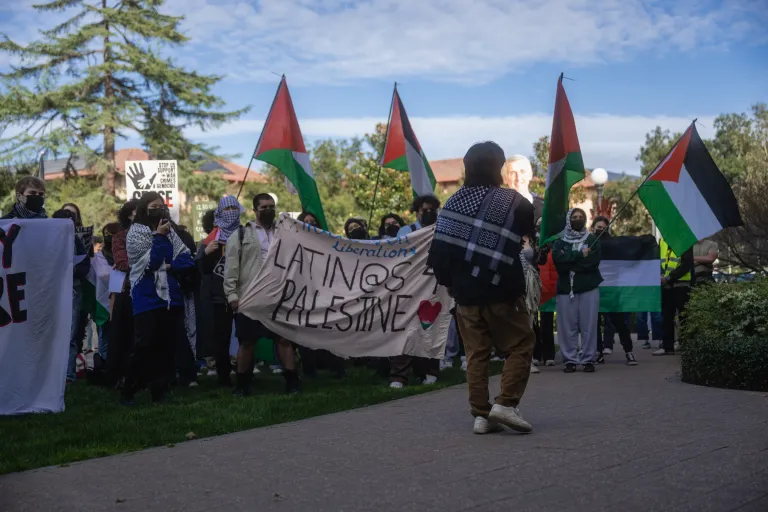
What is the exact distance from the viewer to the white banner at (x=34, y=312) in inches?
332

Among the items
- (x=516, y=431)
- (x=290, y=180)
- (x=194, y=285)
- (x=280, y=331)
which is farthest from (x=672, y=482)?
(x=290, y=180)

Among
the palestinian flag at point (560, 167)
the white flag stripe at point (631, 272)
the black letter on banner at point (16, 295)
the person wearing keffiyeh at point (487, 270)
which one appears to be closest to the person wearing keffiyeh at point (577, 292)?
the palestinian flag at point (560, 167)

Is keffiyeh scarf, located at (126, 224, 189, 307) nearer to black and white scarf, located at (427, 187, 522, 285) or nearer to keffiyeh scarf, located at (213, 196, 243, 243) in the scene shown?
keffiyeh scarf, located at (213, 196, 243, 243)

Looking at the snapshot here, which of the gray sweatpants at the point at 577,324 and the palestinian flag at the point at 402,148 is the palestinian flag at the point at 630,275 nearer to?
the gray sweatpants at the point at 577,324

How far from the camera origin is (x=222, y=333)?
34.4ft

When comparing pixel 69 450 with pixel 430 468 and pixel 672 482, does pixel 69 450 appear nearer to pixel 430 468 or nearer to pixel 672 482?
pixel 430 468

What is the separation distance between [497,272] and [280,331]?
3286 millimetres

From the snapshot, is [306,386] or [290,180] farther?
[290,180]

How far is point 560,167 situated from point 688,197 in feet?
5.14

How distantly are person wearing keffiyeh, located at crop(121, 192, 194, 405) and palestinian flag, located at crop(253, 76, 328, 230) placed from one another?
2189mm

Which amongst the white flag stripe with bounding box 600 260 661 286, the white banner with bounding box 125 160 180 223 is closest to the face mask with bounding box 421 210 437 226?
the white flag stripe with bounding box 600 260 661 286

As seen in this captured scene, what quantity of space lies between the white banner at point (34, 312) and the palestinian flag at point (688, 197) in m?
5.61

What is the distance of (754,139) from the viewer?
36125mm

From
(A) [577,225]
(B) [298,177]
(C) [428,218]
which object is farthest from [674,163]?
(B) [298,177]
